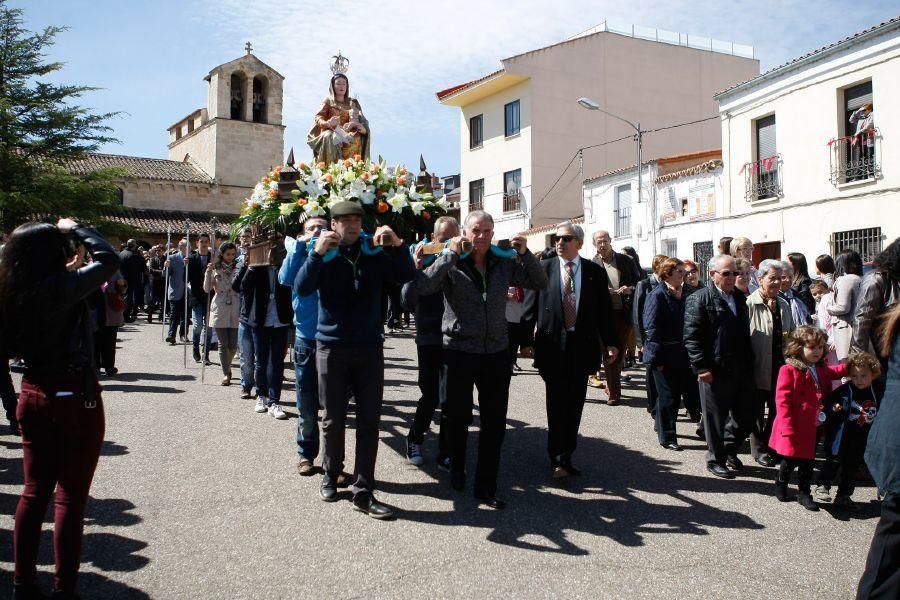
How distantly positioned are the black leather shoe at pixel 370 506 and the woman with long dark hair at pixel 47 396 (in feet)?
5.93

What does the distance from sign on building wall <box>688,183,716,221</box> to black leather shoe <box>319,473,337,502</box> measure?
20.8 metres

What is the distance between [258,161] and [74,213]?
836 inches

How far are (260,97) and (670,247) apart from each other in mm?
34638

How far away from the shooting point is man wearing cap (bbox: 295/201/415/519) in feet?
16.4

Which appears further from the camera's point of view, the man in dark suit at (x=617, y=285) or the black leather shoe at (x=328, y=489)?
the man in dark suit at (x=617, y=285)

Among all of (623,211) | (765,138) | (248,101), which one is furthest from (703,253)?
(248,101)

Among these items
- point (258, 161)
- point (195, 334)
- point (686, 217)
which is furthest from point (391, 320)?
point (258, 161)

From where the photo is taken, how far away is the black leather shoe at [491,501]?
16.7ft

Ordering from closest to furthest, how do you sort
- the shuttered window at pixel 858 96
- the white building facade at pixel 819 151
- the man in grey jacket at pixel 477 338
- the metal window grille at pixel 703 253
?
1. the man in grey jacket at pixel 477 338
2. the white building facade at pixel 819 151
3. the shuttered window at pixel 858 96
4. the metal window grille at pixel 703 253

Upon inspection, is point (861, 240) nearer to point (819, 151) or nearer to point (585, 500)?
point (819, 151)

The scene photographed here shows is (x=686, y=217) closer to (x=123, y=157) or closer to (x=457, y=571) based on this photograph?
(x=457, y=571)

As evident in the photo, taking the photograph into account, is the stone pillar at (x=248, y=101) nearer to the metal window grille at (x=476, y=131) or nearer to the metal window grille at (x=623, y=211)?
the metal window grille at (x=476, y=131)

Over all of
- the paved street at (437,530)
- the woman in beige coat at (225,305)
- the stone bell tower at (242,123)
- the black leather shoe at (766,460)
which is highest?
the stone bell tower at (242,123)

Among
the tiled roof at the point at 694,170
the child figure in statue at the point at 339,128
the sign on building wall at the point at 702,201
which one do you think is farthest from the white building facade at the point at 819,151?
the child figure in statue at the point at 339,128
